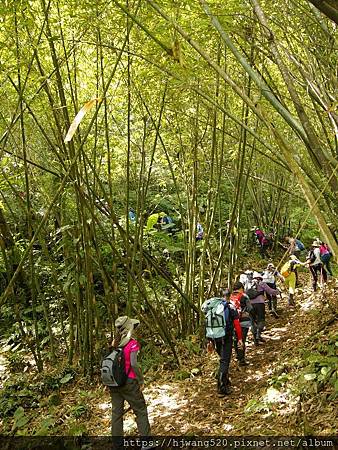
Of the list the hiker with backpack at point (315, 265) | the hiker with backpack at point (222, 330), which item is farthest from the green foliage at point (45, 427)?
the hiker with backpack at point (315, 265)

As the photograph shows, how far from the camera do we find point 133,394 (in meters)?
3.33

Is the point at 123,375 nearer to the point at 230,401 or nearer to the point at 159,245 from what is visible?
the point at 230,401

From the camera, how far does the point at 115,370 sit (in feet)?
10.5

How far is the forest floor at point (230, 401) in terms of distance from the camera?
129 inches

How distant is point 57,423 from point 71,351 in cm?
121

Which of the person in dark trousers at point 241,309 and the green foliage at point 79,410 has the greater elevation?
the person in dark trousers at point 241,309

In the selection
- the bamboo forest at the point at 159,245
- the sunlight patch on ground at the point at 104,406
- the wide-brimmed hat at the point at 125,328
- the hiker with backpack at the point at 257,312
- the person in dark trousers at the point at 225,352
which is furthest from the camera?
the hiker with backpack at the point at 257,312

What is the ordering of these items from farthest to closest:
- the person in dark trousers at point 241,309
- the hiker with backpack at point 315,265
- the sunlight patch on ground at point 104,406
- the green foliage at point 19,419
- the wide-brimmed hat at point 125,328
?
the hiker with backpack at point 315,265, the person in dark trousers at point 241,309, the sunlight patch on ground at point 104,406, the green foliage at point 19,419, the wide-brimmed hat at point 125,328

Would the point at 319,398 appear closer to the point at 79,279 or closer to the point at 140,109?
the point at 79,279

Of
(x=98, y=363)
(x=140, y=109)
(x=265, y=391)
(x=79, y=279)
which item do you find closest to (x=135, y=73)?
(x=140, y=109)

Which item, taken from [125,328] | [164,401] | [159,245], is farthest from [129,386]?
[159,245]

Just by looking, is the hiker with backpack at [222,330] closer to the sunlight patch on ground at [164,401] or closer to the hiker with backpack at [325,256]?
the sunlight patch on ground at [164,401]

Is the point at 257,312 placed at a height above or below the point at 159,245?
below

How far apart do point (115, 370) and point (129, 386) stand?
0.70 ft
